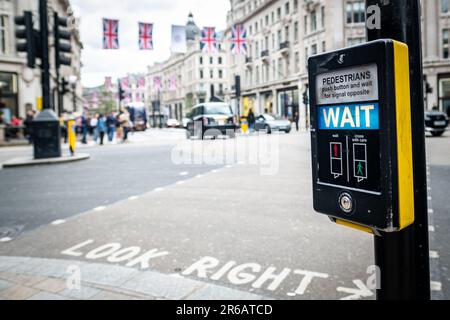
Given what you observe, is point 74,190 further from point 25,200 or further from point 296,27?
point 296,27

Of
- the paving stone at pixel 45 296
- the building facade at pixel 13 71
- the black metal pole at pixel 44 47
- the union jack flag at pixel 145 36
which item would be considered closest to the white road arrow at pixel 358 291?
the paving stone at pixel 45 296

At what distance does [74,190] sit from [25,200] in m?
1.04

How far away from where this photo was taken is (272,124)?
29469 millimetres

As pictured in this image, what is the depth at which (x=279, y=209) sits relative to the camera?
20.0ft

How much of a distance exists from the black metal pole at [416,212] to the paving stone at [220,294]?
1.59m

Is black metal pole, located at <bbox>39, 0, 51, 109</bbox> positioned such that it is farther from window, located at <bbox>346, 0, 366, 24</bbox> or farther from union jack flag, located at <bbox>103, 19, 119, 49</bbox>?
window, located at <bbox>346, 0, 366, 24</bbox>

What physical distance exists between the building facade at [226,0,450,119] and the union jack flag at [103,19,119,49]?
12.4 meters

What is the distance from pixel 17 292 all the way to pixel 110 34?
2027 centimetres

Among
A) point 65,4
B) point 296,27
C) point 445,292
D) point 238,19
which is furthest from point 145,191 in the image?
point 238,19

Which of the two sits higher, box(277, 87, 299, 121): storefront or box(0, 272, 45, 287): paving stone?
box(277, 87, 299, 121): storefront

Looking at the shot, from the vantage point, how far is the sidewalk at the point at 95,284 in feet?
10.4

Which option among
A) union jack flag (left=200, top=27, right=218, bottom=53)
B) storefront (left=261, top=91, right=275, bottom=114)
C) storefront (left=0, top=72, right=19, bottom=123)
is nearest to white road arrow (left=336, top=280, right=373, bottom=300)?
union jack flag (left=200, top=27, right=218, bottom=53)

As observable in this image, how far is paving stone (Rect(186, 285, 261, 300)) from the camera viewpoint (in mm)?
3096

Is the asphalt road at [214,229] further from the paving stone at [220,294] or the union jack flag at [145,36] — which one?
the union jack flag at [145,36]
